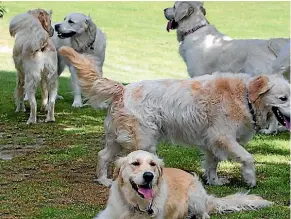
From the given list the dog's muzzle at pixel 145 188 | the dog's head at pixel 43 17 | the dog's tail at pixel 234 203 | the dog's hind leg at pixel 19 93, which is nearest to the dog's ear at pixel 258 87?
the dog's tail at pixel 234 203

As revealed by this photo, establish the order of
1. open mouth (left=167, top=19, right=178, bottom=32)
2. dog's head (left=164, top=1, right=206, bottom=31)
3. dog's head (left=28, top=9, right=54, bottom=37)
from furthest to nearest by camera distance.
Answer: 1. dog's head (left=28, top=9, right=54, bottom=37)
2. open mouth (left=167, top=19, right=178, bottom=32)
3. dog's head (left=164, top=1, right=206, bottom=31)

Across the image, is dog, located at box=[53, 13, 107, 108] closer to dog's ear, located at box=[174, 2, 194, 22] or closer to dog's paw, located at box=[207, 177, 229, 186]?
dog's ear, located at box=[174, 2, 194, 22]

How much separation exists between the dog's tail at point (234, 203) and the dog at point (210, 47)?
442 cm

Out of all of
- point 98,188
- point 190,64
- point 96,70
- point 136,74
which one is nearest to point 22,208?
point 98,188

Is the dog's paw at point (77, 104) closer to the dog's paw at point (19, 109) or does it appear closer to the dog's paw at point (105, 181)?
the dog's paw at point (19, 109)

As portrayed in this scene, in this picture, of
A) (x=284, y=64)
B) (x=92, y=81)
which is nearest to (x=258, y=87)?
(x=92, y=81)

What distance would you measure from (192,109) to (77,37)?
256 inches

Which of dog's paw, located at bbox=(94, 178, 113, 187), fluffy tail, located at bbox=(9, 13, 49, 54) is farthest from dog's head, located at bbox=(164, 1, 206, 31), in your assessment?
dog's paw, located at bbox=(94, 178, 113, 187)

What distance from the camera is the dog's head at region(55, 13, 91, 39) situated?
44.5 feet

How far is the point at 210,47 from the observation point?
11.1 m

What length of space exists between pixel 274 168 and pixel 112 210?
3311 mm

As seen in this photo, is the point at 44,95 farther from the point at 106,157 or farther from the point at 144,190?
the point at 144,190

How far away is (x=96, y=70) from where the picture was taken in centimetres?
781

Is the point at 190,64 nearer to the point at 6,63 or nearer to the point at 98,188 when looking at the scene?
the point at 98,188
